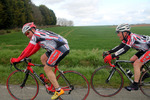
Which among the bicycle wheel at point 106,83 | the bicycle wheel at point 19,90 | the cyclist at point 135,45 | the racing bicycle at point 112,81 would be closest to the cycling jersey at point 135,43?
the cyclist at point 135,45

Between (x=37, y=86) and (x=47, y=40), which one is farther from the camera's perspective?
(x=37, y=86)

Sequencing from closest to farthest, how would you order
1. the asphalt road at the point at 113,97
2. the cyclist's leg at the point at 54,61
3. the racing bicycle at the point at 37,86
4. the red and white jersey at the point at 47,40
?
the red and white jersey at the point at 47,40 → the cyclist's leg at the point at 54,61 → the racing bicycle at the point at 37,86 → the asphalt road at the point at 113,97

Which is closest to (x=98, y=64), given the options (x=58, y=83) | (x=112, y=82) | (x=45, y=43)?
(x=112, y=82)

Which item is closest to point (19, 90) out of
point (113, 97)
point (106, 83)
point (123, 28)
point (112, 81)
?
point (106, 83)

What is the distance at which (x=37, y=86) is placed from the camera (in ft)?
11.4

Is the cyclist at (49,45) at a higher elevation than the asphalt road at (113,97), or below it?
higher

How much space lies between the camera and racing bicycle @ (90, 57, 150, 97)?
364 centimetres

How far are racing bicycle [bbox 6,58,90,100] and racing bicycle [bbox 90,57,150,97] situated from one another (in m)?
0.62

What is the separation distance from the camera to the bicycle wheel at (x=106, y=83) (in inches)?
148

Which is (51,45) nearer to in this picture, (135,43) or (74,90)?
(74,90)

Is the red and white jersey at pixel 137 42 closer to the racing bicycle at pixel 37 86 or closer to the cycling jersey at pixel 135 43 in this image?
the cycling jersey at pixel 135 43

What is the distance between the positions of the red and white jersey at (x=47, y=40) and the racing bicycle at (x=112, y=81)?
1.44 meters

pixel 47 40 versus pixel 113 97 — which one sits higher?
pixel 47 40

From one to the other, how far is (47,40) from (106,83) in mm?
2201
